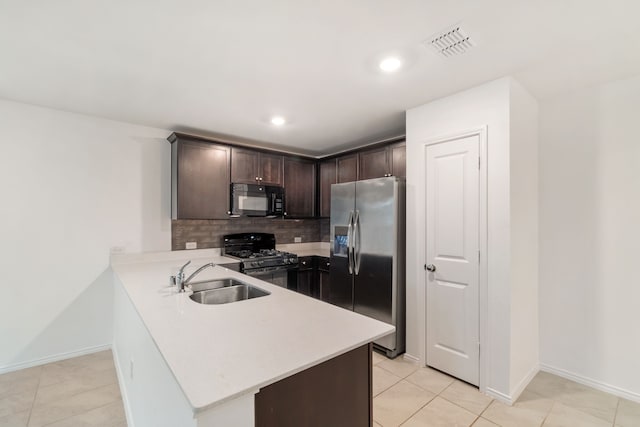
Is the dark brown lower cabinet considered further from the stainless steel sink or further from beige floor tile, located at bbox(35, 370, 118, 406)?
beige floor tile, located at bbox(35, 370, 118, 406)

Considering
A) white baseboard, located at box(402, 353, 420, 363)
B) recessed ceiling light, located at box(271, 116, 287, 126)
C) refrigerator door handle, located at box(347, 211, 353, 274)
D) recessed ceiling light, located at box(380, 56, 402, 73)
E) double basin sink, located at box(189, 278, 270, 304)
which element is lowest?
white baseboard, located at box(402, 353, 420, 363)

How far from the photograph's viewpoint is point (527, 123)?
2.52 meters

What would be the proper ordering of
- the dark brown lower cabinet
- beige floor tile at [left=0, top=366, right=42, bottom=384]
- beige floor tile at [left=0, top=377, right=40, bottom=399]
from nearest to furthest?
the dark brown lower cabinet, beige floor tile at [left=0, top=377, right=40, bottom=399], beige floor tile at [left=0, top=366, right=42, bottom=384]

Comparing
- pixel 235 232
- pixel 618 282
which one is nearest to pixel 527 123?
pixel 618 282

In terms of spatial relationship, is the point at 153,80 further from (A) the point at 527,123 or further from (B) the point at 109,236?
(A) the point at 527,123

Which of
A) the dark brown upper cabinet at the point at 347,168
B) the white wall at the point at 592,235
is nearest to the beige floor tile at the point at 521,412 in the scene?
the white wall at the point at 592,235

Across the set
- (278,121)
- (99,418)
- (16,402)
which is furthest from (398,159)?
(16,402)

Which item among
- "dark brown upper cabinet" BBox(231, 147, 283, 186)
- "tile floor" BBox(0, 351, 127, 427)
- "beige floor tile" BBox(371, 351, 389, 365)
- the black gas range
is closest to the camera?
"tile floor" BBox(0, 351, 127, 427)

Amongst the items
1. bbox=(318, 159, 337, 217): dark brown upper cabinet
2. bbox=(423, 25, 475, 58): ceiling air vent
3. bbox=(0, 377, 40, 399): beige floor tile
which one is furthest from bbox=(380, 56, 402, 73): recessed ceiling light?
bbox=(0, 377, 40, 399): beige floor tile

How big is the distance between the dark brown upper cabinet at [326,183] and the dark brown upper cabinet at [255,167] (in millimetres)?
678

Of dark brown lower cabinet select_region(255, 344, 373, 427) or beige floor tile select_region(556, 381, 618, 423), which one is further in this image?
beige floor tile select_region(556, 381, 618, 423)

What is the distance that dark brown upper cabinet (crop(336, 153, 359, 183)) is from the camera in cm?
399

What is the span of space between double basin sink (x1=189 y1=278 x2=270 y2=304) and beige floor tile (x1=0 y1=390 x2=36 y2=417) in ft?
4.95

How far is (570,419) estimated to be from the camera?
202 cm
